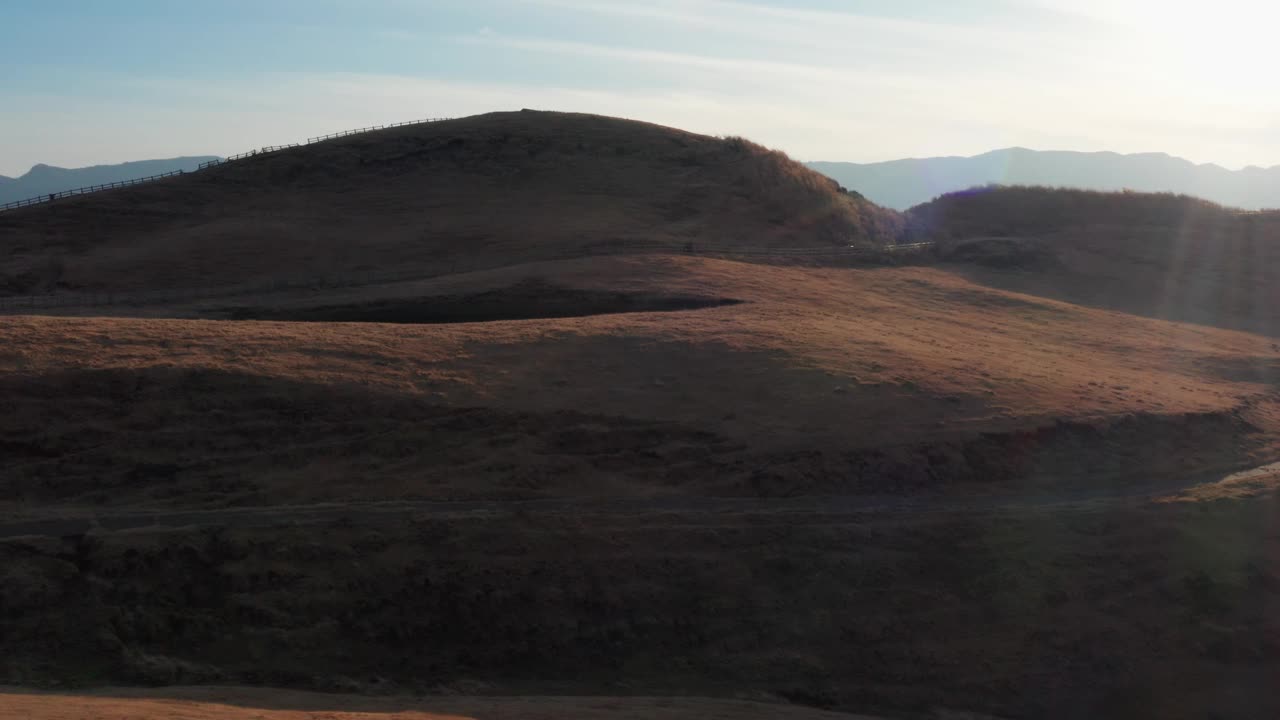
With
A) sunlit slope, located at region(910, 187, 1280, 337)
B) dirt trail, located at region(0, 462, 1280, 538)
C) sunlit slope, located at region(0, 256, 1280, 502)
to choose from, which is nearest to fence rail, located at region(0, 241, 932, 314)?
sunlit slope, located at region(910, 187, 1280, 337)

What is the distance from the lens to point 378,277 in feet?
122

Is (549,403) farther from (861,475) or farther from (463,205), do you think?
(463,205)

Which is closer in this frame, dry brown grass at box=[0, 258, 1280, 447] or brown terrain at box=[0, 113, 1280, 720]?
brown terrain at box=[0, 113, 1280, 720]

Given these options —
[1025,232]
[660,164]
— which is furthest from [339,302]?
[1025,232]

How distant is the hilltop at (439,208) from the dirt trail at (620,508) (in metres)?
22.3

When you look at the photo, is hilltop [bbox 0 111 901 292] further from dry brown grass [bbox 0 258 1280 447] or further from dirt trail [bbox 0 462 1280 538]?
dirt trail [bbox 0 462 1280 538]

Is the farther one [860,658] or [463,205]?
[463,205]

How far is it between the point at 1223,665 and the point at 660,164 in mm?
40760

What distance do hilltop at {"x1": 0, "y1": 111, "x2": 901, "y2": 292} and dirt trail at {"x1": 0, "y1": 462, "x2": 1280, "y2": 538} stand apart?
22.3 meters

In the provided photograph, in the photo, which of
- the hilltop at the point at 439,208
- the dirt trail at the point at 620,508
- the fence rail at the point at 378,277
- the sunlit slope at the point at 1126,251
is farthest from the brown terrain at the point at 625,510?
the sunlit slope at the point at 1126,251

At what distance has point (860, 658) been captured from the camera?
655 inches

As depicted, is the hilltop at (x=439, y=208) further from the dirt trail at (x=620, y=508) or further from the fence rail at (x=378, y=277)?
the dirt trail at (x=620, y=508)

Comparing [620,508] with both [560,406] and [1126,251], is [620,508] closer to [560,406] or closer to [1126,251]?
[560,406]

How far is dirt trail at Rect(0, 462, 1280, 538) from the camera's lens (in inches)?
671
